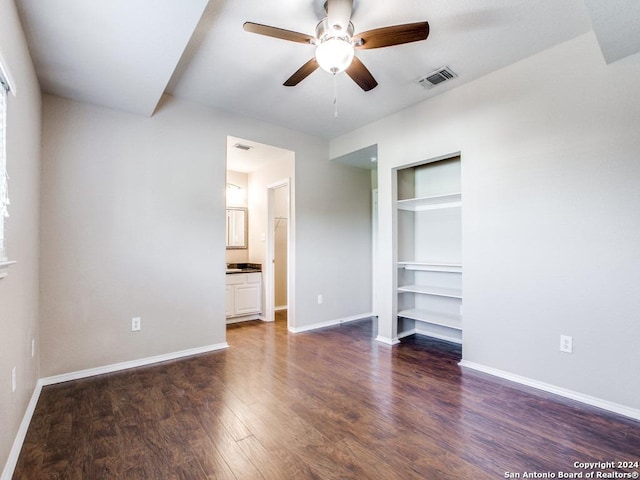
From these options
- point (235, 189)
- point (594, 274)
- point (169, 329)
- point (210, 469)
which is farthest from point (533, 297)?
point (235, 189)

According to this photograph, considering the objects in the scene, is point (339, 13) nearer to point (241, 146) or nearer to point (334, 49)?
point (334, 49)

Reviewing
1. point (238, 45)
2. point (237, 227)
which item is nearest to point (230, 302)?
point (237, 227)

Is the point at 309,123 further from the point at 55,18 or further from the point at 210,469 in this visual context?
the point at 210,469

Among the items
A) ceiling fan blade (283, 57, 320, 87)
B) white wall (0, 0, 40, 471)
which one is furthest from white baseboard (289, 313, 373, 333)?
ceiling fan blade (283, 57, 320, 87)

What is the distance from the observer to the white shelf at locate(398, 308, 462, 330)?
10.8 ft

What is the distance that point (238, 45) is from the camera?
2361 mm

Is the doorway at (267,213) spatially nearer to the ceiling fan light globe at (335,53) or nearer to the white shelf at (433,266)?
the white shelf at (433,266)

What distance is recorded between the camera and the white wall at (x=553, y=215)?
214 cm

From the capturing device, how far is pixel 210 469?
158cm

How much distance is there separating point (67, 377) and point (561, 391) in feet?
13.1

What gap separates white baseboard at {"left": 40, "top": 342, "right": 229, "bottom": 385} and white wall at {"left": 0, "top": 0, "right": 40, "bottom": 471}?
23 cm

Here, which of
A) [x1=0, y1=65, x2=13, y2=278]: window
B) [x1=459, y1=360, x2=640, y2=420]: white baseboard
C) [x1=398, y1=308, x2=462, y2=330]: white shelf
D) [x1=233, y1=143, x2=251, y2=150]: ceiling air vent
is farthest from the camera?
[x1=233, y1=143, x2=251, y2=150]: ceiling air vent

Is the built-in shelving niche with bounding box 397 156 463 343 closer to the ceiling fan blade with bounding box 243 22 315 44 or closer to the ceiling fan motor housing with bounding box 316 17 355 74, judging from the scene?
the ceiling fan motor housing with bounding box 316 17 355 74

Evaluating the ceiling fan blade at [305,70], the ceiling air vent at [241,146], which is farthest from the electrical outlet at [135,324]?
the ceiling fan blade at [305,70]
